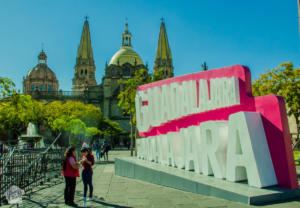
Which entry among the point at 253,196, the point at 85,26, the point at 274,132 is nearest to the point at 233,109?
the point at 274,132

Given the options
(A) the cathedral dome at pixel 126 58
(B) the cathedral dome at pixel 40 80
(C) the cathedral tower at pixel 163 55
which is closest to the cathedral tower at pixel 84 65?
(A) the cathedral dome at pixel 126 58

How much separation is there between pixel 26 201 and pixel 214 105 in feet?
21.9

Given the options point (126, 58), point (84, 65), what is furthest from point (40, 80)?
point (126, 58)

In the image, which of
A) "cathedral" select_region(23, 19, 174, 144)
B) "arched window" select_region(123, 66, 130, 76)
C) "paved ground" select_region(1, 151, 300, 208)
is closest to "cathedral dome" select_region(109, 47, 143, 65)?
"cathedral" select_region(23, 19, 174, 144)

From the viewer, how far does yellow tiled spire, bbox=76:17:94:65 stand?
6962 cm

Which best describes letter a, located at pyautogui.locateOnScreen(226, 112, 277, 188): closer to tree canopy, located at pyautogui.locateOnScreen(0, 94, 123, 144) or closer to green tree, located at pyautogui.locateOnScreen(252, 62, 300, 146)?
green tree, located at pyautogui.locateOnScreen(252, 62, 300, 146)

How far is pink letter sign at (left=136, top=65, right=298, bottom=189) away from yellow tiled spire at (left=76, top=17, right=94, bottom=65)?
60.0 m

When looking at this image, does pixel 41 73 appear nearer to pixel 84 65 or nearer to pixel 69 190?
pixel 84 65

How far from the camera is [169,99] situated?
12.0 m

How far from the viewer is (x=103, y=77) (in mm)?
62281

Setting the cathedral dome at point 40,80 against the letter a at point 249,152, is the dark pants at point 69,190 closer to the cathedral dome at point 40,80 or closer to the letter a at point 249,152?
the letter a at point 249,152

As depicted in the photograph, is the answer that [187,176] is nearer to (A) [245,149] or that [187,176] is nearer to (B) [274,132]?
(A) [245,149]

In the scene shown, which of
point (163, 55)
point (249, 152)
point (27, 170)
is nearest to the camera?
point (249, 152)

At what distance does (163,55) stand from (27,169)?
208ft
